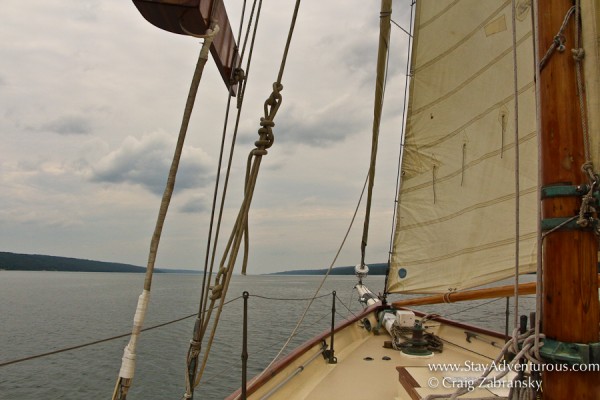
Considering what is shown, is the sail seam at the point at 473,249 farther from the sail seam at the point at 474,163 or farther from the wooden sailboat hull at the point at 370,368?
the wooden sailboat hull at the point at 370,368

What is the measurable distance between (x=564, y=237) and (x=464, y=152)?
3.12 metres

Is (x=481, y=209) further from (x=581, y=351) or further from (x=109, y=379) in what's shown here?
(x=109, y=379)

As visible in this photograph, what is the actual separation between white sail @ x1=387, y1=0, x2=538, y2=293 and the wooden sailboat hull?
883mm

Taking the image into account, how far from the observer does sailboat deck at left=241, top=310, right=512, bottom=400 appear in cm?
299

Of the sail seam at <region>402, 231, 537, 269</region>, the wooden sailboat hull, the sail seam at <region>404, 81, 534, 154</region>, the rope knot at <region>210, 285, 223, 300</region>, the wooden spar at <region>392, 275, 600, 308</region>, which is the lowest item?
the wooden sailboat hull

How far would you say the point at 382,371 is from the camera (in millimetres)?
4117

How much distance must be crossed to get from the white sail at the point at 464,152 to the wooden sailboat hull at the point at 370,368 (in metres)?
0.88

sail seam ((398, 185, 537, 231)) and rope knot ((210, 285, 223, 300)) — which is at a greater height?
sail seam ((398, 185, 537, 231))

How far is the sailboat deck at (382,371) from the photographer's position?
9.80 ft

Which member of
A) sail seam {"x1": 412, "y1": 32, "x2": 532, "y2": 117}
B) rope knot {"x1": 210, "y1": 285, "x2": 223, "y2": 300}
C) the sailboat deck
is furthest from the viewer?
sail seam {"x1": 412, "y1": 32, "x2": 532, "y2": 117}

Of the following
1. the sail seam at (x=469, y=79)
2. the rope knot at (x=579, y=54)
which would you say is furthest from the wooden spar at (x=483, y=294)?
the sail seam at (x=469, y=79)

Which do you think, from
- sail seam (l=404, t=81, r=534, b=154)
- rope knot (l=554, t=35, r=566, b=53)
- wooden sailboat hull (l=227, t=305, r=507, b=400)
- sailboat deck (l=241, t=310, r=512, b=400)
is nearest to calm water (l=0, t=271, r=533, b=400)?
wooden sailboat hull (l=227, t=305, r=507, b=400)

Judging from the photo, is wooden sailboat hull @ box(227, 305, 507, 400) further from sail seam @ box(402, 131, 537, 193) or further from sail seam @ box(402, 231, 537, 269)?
sail seam @ box(402, 131, 537, 193)

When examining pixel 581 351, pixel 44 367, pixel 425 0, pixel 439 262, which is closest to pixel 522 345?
pixel 581 351
